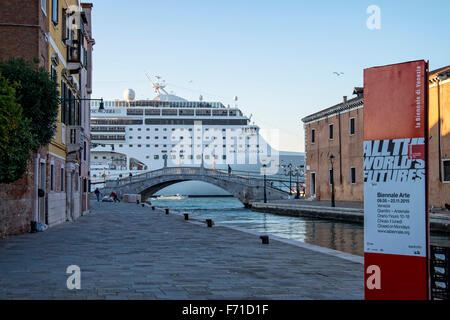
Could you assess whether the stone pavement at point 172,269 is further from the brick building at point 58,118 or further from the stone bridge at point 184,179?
the stone bridge at point 184,179

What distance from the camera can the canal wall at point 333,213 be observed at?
69.6ft

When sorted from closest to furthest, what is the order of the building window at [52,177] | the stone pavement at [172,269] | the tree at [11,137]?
the stone pavement at [172,269] < the tree at [11,137] < the building window at [52,177]

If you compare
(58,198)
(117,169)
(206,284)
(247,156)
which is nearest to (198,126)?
(247,156)

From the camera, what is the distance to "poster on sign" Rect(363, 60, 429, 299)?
479cm

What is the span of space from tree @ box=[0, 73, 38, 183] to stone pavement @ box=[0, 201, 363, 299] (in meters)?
1.61

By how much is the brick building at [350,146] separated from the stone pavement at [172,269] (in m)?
15.8

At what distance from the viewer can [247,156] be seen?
260 ft

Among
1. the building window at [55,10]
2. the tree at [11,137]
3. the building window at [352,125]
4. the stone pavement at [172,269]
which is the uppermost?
the building window at [55,10]

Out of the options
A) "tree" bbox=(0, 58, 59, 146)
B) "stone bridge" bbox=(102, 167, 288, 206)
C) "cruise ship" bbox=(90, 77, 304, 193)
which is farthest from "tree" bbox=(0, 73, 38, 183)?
"cruise ship" bbox=(90, 77, 304, 193)

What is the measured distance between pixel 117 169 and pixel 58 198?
51780 millimetres

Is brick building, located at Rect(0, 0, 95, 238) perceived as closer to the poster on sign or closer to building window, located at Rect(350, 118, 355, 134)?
the poster on sign

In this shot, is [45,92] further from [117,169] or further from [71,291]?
[117,169]

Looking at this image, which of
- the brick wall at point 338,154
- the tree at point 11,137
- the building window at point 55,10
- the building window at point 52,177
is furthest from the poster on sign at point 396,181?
the brick wall at point 338,154

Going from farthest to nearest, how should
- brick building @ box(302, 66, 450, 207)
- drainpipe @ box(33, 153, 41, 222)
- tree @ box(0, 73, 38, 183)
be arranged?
1. brick building @ box(302, 66, 450, 207)
2. drainpipe @ box(33, 153, 41, 222)
3. tree @ box(0, 73, 38, 183)
